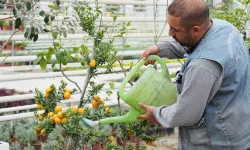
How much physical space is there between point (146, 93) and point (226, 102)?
0.46 m

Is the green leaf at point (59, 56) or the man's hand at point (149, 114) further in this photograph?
the green leaf at point (59, 56)

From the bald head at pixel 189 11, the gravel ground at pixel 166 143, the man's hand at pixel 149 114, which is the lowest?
the gravel ground at pixel 166 143

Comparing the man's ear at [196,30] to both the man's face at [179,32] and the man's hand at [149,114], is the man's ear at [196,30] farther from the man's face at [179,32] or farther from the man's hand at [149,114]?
the man's hand at [149,114]

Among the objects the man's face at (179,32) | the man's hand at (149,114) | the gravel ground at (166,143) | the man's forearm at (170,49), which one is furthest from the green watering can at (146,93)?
the gravel ground at (166,143)

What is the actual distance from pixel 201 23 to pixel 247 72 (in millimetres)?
405

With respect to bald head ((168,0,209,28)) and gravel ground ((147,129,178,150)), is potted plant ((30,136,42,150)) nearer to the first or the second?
gravel ground ((147,129,178,150))

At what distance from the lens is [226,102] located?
2811 mm

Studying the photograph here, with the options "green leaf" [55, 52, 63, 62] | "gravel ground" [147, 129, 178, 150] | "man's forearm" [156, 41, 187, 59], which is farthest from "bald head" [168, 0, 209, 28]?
"gravel ground" [147, 129, 178, 150]

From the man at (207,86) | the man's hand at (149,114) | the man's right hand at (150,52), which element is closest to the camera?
the man at (207,86)

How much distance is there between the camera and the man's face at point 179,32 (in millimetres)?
2727

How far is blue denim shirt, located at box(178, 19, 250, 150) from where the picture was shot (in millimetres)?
2793

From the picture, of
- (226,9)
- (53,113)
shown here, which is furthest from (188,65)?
(226,9)

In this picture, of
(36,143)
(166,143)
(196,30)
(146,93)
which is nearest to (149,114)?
(146,93)

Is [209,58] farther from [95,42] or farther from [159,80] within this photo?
[95,42]
